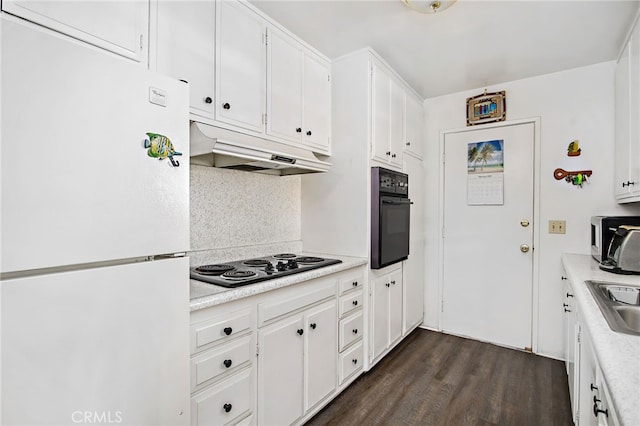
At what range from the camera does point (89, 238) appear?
3.16ft

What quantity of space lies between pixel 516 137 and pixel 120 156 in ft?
10.6

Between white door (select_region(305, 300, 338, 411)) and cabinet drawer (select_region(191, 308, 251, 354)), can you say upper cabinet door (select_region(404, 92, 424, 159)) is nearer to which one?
white door (select_region(305, 300, 338, 411))

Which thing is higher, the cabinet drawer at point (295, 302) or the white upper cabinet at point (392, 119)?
the white upper cabinet at point (392, 119)

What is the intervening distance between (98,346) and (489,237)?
126 inches

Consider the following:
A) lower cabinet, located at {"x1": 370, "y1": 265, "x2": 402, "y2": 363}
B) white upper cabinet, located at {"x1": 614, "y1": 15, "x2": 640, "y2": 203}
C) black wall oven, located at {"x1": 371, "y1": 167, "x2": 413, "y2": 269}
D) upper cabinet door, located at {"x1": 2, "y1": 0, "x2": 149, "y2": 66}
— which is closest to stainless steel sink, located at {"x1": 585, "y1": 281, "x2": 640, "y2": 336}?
white upper cabinet, located at {"x1": 614, "y1": 15, "x2": 640, "y2": 203}

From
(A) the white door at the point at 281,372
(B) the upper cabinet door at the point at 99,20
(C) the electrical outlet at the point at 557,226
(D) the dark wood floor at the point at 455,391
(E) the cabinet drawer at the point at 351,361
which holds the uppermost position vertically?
(B) the upper cabinet door at the point at 99,20

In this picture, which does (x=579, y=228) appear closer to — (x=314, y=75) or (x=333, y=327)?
(x=333, y=327)

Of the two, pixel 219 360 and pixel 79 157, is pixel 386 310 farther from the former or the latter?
pixel 79 157

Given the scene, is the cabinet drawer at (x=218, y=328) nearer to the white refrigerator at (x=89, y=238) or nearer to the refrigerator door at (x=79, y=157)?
the white refrigerator at (x=89, y=238)

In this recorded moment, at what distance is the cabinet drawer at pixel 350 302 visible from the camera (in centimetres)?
224

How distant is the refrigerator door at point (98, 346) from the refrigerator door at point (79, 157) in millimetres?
72

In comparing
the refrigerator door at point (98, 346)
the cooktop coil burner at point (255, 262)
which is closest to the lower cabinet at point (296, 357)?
the cooktop coil burner at point (255, 262)

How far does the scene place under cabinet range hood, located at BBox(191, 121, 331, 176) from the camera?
1632 millimetres

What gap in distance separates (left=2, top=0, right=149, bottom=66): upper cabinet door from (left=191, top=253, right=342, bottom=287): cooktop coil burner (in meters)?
1.05
